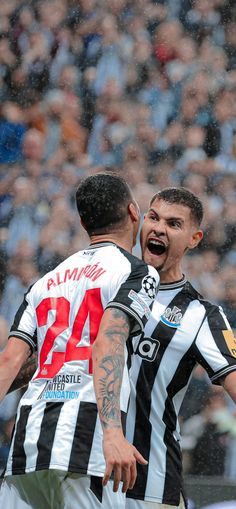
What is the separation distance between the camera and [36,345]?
2602mm

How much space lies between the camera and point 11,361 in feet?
8.42

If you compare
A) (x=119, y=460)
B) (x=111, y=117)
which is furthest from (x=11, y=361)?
(x=111, y=117)

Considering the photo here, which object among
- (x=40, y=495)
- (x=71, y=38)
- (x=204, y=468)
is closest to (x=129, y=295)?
(x=40, y=495)

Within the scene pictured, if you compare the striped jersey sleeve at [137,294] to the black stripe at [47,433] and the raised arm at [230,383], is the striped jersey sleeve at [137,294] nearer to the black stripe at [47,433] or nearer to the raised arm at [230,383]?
the black stripe at [47,433]

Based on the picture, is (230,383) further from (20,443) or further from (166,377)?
(20,443)

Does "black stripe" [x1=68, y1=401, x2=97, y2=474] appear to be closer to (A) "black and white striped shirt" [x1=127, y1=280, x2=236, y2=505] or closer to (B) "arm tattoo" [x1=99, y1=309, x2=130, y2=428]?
(B) "arm tattoo" [x1=99, y1=309, x2=130, y2=428]

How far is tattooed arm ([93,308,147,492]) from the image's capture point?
2064mm

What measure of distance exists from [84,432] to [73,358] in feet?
0.63

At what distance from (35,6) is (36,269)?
2.14m

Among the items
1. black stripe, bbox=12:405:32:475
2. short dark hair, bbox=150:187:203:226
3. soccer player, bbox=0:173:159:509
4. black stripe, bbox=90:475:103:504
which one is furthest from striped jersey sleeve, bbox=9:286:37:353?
short dark hair, bbox=150:187:203:226

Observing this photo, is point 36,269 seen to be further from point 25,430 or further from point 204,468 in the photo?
point 25,430

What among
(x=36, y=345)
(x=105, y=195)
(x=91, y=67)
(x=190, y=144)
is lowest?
(x=36, y=345)

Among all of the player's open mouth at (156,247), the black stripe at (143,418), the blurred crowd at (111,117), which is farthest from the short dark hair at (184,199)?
the blurred crowd at (111,117)

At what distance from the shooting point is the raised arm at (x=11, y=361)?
255 cm
